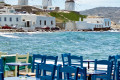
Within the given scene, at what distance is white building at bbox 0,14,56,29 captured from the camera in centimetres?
10131

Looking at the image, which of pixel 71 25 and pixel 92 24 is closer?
pixel 71 25

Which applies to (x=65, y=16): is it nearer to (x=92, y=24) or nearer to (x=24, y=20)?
(x=92, y=24)

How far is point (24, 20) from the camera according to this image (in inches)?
4131

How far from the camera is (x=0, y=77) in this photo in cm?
712

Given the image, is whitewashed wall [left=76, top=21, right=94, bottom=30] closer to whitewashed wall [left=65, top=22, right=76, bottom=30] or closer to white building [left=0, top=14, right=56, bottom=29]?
whitewashed wall [left=65, top=22, right=76, bottom=30]

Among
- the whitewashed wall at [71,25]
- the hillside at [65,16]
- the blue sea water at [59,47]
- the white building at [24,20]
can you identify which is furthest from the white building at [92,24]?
the blue sea water at [59,47]

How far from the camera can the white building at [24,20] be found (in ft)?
332

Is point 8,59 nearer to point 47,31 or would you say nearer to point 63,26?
point 47,31

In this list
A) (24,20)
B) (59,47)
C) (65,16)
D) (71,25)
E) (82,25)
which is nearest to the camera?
(59,47)

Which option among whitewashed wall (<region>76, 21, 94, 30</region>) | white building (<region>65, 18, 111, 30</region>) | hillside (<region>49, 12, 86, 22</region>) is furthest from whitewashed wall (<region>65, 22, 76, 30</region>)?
hillside (<region>49, 12, 86, 22</region>)

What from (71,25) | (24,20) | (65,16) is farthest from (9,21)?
(65,16)

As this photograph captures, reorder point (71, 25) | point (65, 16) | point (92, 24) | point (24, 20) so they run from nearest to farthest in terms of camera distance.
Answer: point (24, 20)
point (71, 25)
point (92, 24)
point (65, 16)

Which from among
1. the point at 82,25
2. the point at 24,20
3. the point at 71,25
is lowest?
the point at 82,25

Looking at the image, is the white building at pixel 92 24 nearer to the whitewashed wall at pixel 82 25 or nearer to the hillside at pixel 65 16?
the whitewashed wall at pixel 82 25
